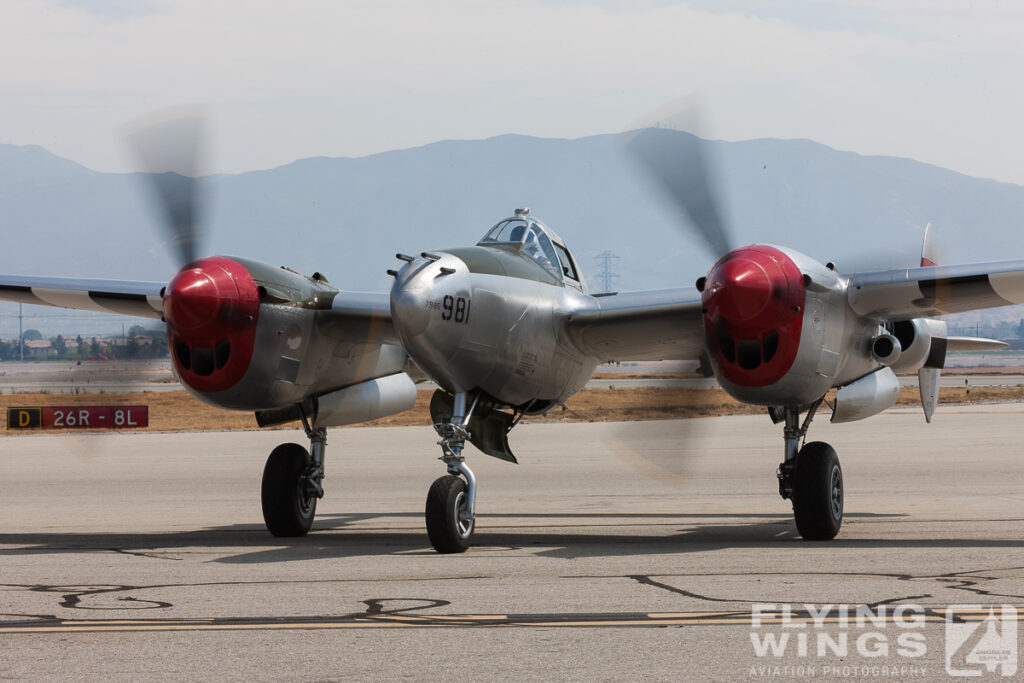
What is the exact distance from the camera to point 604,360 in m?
17.8

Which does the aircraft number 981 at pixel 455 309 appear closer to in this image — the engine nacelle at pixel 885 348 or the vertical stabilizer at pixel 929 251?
the engine nacelle at pixel 885 348

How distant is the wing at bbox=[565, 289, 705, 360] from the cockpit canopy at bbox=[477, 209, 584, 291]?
27.1 inches

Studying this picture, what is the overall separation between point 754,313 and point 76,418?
132 ft

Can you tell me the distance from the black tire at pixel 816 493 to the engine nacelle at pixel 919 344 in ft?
8.11

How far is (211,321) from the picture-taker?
1479cm

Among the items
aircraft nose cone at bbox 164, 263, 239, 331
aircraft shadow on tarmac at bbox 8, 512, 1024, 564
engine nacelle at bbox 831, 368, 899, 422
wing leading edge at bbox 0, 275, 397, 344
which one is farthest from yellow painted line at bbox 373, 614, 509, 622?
engine nacelle at bbox 831, 368, 899, 422

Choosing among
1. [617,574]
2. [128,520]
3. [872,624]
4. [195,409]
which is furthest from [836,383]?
[195,409]

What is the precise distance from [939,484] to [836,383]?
940 cm

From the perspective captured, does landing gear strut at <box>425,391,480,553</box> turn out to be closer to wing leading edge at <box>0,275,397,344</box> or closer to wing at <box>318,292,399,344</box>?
wing at <box>318,292,399,344</box>

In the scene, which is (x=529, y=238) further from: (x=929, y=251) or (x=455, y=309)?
(x=929, y=251)

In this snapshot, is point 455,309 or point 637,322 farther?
point 637,322

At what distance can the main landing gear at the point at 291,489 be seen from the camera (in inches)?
649

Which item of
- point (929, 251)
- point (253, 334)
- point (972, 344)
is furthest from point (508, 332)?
point (972, 344)

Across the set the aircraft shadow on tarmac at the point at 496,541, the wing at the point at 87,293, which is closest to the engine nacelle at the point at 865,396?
the aircraft shadow on tarmac at the point at 496,541
